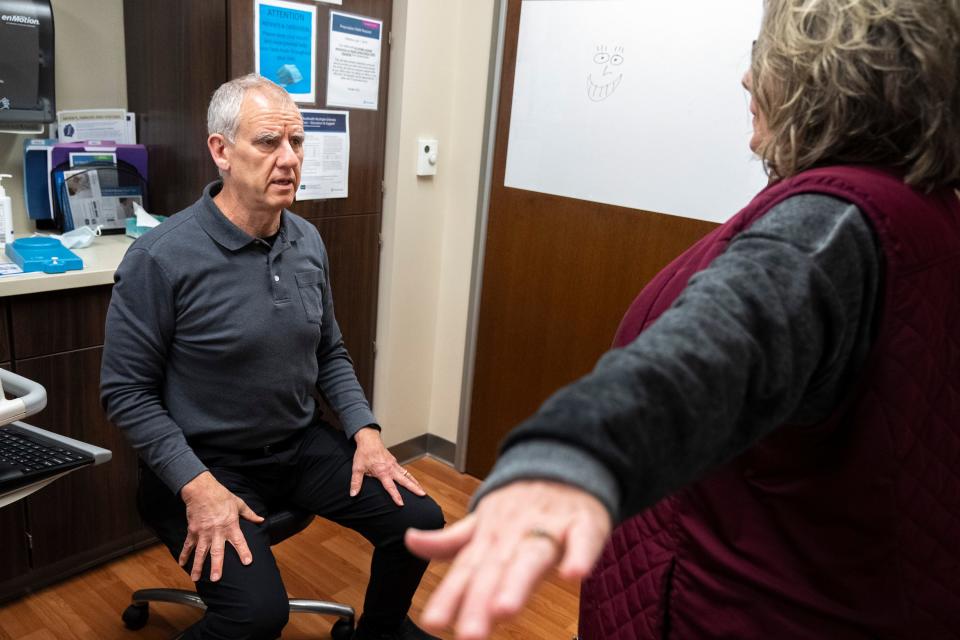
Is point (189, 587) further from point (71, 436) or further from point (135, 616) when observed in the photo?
point (71, 436)

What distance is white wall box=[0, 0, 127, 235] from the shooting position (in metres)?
2.26

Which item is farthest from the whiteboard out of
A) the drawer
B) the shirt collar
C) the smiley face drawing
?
the drawer

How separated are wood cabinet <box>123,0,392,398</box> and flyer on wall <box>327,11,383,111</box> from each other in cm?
3

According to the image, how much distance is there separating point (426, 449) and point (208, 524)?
1689 mm

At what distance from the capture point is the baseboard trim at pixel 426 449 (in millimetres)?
3007

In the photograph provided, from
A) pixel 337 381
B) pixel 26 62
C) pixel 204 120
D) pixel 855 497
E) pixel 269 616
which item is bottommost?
pixel 269 616

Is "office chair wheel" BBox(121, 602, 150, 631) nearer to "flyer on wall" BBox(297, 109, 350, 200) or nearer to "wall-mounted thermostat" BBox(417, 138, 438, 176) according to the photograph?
"flyer on wall" BBox(297, 109, 350, 200)

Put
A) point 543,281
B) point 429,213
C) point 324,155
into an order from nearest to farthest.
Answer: point 324,155
point 543,281
point 429,213

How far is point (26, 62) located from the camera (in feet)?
6.93

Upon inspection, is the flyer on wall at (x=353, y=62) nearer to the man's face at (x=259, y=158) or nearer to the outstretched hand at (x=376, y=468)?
the man's face at (x=259, y=158)

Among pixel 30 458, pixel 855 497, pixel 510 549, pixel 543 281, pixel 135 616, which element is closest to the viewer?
pixel 510 549

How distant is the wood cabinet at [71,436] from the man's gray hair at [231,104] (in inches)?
24.8

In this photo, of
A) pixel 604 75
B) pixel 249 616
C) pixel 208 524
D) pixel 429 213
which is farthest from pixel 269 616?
A: pixel 604 75

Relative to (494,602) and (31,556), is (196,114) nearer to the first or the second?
(31,556)
